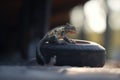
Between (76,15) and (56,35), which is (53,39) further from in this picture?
(76,15)

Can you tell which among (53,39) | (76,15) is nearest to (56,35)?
(53,39)

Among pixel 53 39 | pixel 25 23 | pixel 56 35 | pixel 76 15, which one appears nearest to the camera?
pixel 53 39

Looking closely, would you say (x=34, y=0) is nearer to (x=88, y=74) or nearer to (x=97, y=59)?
(x=97, y=59)

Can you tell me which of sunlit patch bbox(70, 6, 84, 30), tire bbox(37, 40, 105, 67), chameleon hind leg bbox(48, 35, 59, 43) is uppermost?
chameleon hind leg bbox(48, 35, 59, 43)

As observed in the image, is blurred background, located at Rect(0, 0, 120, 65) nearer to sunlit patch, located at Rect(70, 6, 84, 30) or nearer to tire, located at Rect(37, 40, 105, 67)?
tire, located at Rect(37, 40, 105, 67)

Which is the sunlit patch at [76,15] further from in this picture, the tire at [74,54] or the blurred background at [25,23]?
the tire at [74,54]

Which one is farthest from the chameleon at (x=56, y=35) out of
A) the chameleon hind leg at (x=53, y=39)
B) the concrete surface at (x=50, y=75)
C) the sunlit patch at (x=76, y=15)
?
the sunlit patch at (x=76, y=15)

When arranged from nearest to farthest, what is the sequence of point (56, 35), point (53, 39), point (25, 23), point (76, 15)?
point (53, 39)
point (56, 35)
point (25, 23)
point (76, 15)

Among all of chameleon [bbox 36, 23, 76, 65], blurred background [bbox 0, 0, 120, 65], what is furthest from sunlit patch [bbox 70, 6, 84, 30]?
chameleon [bbox 36, 23, 76, 65]

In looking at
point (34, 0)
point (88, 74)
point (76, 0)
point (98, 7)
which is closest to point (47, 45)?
point (88, 74)

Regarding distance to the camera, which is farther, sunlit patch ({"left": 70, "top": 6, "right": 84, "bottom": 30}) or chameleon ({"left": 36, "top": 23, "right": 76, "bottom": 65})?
sunlit patch ({"left": 70, "top": 6, "right": 84, "bottom": 30})
